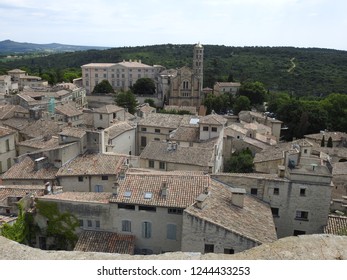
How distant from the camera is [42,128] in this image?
1836 inches

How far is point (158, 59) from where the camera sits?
6767 inches

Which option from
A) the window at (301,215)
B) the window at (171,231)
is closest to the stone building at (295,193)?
the window at (301,215)

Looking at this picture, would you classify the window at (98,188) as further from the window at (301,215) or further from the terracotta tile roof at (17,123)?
the terracotta tile roof at (17,123)

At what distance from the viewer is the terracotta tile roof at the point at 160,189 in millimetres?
21641

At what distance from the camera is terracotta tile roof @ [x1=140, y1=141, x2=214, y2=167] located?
33031mm

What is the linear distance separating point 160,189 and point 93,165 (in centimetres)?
1003

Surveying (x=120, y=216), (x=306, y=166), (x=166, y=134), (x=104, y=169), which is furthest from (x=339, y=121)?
(x=120, y=216)

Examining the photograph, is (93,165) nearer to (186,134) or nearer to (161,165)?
(161,165)

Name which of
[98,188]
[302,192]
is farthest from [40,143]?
[302,192]

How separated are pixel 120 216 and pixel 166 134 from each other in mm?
26531

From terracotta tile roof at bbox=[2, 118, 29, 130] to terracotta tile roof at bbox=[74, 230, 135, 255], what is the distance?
104 ft

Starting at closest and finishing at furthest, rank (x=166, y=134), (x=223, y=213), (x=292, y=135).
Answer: (x=223, y=213), (x=166, y=134), (x=292, y=135)

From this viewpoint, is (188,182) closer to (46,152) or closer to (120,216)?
(120,216)

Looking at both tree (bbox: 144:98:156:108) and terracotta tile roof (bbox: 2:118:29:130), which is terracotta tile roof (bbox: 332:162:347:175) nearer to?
terracotta tile roof (bbox: 2:118:29:130)
